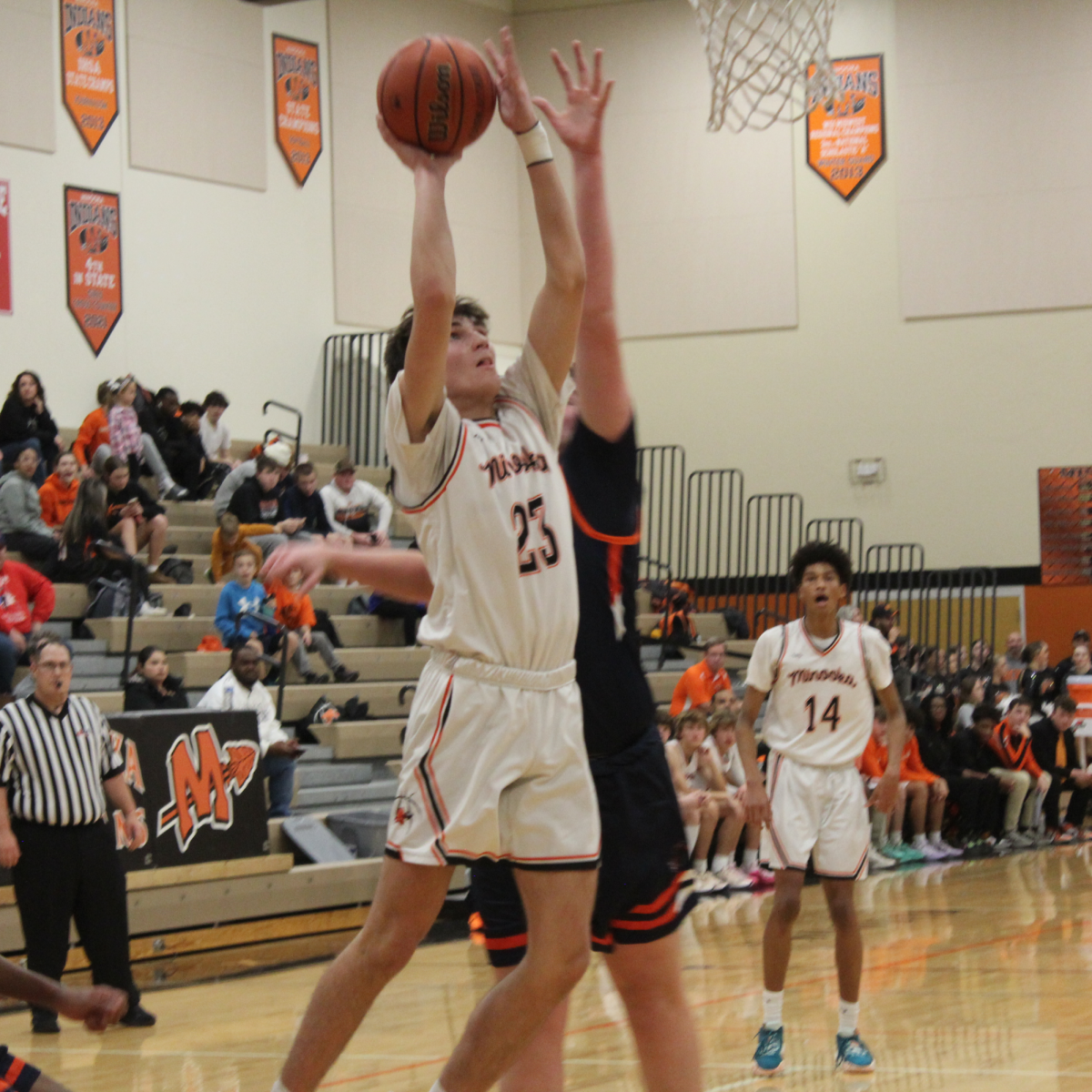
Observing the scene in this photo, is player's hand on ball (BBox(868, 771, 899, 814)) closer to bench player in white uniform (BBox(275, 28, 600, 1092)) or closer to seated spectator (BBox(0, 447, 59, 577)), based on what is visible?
bench player in white uniform (BBox(275, 28, 600, 1092))

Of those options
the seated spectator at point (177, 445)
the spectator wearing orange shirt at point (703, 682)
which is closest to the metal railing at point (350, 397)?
the seated spectator at point (177, 445)

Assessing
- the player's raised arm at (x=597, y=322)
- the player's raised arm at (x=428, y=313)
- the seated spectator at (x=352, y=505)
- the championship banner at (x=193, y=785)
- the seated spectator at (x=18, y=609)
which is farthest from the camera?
the seated spectator at (x=352, y=505)

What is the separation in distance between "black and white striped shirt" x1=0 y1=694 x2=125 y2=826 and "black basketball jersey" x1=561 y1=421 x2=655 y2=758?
4.16 m

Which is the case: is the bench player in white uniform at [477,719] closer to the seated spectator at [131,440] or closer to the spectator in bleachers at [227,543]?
the spectator in bleachers at [227,543]

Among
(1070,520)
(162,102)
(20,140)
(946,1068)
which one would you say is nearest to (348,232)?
(162,102)

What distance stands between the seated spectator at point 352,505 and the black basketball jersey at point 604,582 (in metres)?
10.6

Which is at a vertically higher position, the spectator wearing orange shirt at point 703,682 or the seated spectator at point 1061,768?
the spectator wearing orange shirt at point 703,682

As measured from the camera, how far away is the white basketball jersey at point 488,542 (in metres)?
3.09

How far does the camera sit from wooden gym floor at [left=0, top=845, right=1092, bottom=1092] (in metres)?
5.57

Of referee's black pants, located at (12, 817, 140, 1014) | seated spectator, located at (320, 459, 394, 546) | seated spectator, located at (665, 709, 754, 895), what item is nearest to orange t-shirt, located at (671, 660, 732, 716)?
seated spectator, located at (665, 709, 754, 895)

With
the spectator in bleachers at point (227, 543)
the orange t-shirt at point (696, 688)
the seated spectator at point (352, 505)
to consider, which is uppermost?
the seated spectator at point (352, 505)

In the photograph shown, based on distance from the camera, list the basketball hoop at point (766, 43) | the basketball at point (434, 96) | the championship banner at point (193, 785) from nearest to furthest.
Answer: the basketball at point (434, 96) → the championship banner at point (193, 785) → the basketball hoop at point (766, 43)

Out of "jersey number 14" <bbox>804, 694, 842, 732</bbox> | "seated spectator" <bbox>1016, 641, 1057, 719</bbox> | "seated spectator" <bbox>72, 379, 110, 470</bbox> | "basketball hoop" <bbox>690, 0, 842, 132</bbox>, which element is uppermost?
"basketball hoop" <bbox>690, 0, 842, 132</bbox>

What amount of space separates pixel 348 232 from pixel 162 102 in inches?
100
